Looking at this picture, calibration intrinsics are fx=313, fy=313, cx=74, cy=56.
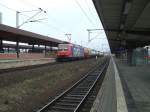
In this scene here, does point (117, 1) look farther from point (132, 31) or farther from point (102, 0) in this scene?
point (132, 31)

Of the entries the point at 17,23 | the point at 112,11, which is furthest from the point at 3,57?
the point at 112,11

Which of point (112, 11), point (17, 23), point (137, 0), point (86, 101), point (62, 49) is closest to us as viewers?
point (86, 101)

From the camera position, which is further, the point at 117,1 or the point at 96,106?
the point at 117,1

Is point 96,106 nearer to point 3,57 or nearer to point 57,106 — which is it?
point 57,106

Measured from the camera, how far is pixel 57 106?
12797 millimetres

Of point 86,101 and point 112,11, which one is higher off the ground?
point 112,11

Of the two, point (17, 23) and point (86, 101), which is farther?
point (17, 23)

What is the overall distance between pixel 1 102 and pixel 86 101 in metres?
3.85

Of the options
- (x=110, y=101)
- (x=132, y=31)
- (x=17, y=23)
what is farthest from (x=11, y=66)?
(x=110, y=101)

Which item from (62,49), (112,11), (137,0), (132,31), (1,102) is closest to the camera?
(1,102)

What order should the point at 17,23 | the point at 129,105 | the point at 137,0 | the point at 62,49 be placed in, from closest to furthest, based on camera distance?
the point at 129,105 → the point at 137,0 → the point at 17,23 → the point at 62,49

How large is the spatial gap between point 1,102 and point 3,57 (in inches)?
924

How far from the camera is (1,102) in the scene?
13.1 meters

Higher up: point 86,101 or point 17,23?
point 17,23
